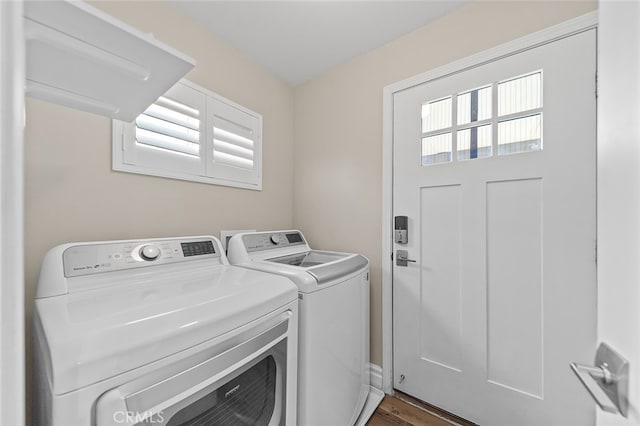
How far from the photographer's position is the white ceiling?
1508mm

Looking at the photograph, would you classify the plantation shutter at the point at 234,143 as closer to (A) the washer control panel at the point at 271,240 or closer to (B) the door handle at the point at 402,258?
(A) the washer control panel at the point at 271,240

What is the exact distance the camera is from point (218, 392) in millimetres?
790

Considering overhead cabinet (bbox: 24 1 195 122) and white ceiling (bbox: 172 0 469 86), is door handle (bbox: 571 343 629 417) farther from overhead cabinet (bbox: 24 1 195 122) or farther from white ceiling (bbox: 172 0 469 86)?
white ceiling (bbox: 172 0 469 86)

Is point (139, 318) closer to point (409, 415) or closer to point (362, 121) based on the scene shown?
point (409, 415)

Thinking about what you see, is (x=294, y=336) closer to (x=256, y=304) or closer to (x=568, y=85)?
(x=256, y=304)

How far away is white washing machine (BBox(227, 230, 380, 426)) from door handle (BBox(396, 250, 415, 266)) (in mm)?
272

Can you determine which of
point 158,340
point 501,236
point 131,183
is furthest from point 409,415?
point 131,183

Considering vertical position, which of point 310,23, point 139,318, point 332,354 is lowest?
point 332,354

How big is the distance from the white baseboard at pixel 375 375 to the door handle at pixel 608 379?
5.29 feet

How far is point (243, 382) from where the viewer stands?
879 mm

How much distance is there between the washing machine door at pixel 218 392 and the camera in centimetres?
58

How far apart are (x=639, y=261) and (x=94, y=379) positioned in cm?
101

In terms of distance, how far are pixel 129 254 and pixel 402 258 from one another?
1558 millimetres

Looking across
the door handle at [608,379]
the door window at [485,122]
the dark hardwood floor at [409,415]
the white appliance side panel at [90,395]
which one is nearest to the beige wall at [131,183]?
the white appliance side panel at [90,395]
